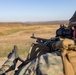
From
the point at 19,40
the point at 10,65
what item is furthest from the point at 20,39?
the point at 10,65

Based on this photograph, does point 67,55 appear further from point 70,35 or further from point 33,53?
point 33,53

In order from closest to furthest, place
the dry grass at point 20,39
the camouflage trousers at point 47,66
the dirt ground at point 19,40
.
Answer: the camouflage trousers at point 47,66 → the dirt ground at point 19,40 → the dry grass at point 20,39

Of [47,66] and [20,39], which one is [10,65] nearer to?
[47,66]

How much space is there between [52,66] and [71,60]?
26cm

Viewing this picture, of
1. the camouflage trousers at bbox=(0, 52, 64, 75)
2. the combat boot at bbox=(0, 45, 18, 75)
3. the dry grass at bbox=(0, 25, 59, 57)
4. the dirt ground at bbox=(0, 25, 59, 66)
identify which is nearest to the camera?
the camouflage trousers at bbox=(0, 52, 64, 75)

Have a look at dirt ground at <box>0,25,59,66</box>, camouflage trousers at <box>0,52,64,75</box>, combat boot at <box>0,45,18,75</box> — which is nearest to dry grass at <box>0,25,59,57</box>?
dirt ground at <box>0,25,59,66</box>

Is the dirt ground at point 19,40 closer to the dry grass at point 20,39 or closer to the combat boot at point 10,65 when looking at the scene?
the dry grass at point 20,39

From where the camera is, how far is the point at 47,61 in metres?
4.33

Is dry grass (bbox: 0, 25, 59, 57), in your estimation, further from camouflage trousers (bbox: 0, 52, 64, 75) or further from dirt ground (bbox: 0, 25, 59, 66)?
camouflage trousers (bbox: 0, 52, 64, 75)

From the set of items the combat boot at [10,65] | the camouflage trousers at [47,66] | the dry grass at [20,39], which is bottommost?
the dry grass at [20,39]

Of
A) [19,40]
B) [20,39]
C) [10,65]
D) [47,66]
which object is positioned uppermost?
[47,66]

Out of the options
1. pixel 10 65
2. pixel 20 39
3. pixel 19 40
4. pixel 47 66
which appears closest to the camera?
pixel 47 66

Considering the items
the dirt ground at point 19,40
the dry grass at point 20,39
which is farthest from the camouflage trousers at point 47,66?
the dry grass at point 20,39

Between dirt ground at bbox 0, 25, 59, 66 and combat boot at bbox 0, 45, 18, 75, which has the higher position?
combat boot at bbox 0, 45, 18, 75
